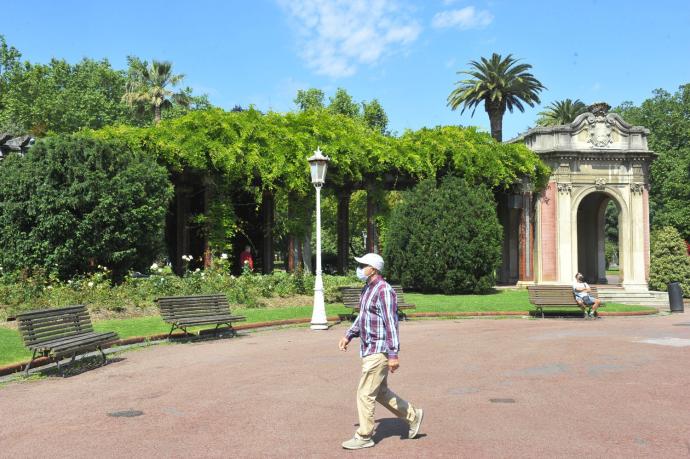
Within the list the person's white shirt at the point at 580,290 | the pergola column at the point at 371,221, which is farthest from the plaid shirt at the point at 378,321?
the pergola column at the point at 371,221

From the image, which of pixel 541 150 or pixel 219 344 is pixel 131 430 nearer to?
pixel 219 344

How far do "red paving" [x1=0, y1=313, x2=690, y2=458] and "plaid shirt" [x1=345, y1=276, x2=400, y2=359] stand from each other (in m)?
0.89

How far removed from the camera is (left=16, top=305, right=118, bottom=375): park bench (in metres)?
10.1

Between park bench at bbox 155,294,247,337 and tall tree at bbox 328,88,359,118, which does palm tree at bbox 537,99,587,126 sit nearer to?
tall tree at bbox 328,88,359,118

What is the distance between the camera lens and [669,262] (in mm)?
30781

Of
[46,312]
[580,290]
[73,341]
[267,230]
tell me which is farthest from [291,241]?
[73,341]

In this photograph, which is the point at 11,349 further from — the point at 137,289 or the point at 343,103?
the point at 343,103

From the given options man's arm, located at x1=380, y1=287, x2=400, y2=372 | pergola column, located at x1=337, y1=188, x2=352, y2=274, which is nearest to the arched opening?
pergola column, located at x1=337, y1=188, x2=352, y2=274

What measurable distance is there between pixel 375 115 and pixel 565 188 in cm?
2586

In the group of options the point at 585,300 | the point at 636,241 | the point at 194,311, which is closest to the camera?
the point at 194,311

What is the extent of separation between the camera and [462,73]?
5066 centimetres

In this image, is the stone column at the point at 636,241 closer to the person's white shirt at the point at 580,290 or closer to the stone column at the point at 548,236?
the stone column at the point at 548,236

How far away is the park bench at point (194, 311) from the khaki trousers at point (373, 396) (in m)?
8.66

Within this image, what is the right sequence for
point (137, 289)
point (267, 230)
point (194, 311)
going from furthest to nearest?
1. point (267, 230)
2. point (137, 289)
3. point (194, 311)
